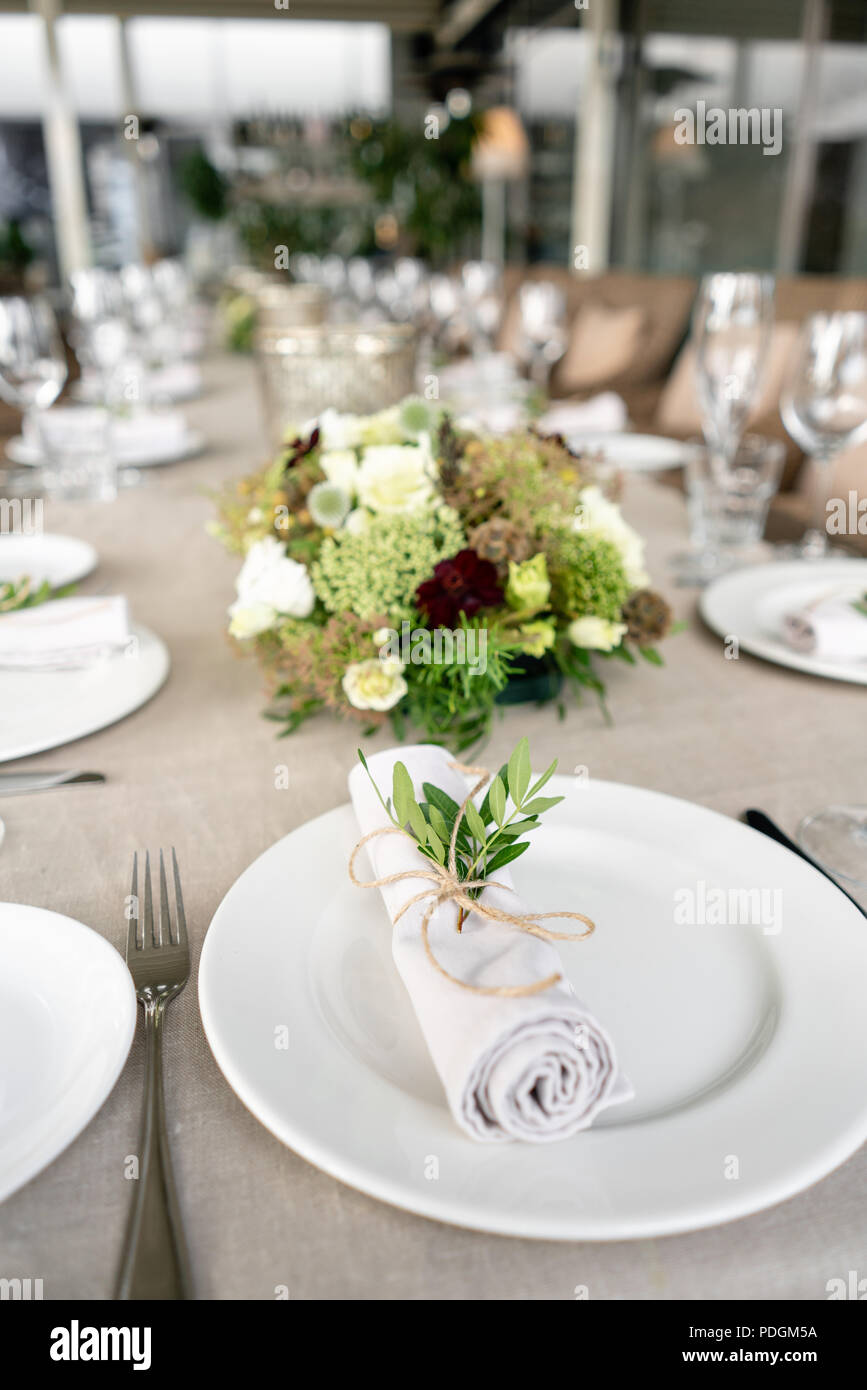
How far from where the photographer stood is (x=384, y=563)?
28.1 inches

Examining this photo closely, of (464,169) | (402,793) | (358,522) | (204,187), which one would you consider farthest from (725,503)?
(204,187)

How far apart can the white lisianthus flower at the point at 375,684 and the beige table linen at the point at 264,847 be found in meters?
0.05

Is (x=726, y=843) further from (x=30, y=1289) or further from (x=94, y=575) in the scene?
(x=94, y=575)

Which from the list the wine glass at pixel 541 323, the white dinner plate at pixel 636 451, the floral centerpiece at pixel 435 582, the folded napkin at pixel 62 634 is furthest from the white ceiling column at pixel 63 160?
the floral centerpiece at pixel 435 582

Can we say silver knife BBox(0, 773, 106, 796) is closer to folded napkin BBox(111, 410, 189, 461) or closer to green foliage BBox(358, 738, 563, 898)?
green foliage BBox(358, 738, 563, 898)

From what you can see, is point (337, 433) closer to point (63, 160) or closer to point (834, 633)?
point (834, 633)

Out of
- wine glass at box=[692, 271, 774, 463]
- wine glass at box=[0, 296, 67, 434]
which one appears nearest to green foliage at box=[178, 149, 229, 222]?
wine glass at box=[0, 296, 67, 434]

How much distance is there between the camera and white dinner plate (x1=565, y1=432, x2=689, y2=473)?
5.06 ft

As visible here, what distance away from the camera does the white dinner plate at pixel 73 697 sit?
27.9 inches

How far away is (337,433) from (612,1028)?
570 mm

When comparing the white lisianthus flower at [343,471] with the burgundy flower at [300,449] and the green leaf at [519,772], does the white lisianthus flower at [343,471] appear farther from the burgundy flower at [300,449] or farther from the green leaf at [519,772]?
the green leaf at [519,772]

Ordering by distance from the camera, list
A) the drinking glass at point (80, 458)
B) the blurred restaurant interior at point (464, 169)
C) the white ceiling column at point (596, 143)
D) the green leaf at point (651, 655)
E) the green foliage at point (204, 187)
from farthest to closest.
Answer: the green foliage at point (204, 187)
the white ceiling column at point (596, 143)
the blurred restaurant interior at point (464, 169)
the drinking glass at point (80, 458)
the green leaf at point (651, 655)
